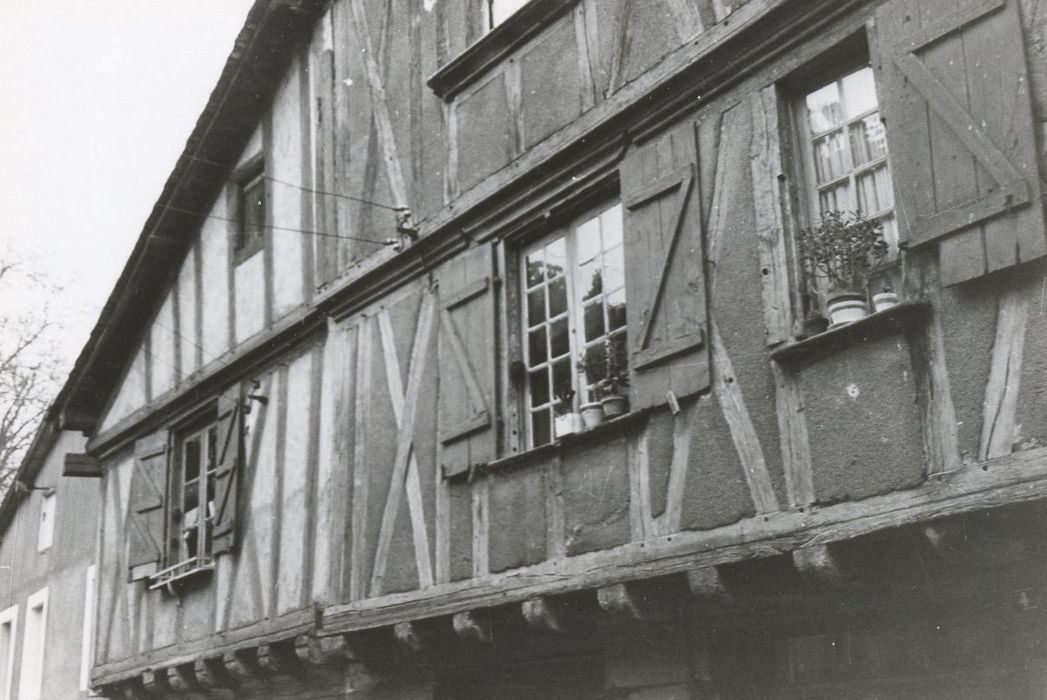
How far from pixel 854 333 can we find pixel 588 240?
2299 mm

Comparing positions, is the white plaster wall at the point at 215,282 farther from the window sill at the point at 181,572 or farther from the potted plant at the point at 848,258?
the potted plant at the point at 848,258

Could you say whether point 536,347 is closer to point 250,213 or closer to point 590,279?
point 590,279

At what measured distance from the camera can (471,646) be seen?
24.4 ft

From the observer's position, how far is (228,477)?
10203 mm

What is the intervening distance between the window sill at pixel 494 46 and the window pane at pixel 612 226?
126 cm

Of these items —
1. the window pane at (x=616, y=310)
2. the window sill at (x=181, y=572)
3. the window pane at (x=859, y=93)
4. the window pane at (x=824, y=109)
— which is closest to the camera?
the window pane at (x=859, y=93)

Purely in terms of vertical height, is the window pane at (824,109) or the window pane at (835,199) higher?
the window pane at (824,109)

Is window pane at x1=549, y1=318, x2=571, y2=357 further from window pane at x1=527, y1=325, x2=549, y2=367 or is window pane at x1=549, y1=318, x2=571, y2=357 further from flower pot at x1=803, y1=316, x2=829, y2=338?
→ flower pot at x1=803, y1=316, x2=829, y2=338

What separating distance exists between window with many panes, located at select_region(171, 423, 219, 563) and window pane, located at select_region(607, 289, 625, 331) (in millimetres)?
4645

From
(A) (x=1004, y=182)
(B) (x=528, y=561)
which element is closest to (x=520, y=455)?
(B) (x=528, y=561)

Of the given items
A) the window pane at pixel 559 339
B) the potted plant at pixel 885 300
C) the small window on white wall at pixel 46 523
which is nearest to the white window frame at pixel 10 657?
the small window on white wall at pixel 46 523

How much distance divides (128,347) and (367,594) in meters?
5.83

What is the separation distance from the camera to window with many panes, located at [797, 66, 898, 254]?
574 centimetres

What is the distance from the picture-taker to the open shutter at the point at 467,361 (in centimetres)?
753
